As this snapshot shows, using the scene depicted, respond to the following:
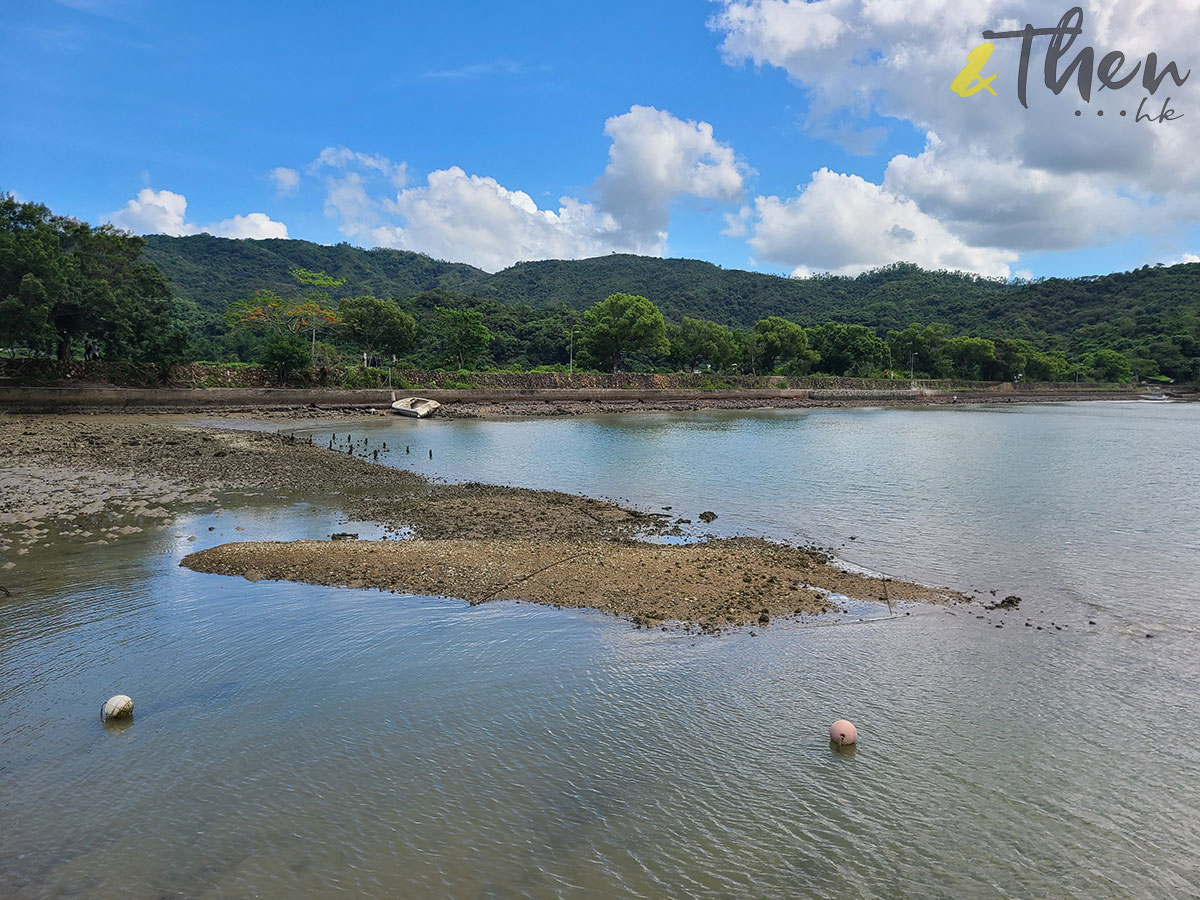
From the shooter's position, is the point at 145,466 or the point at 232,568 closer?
the point at 232,568

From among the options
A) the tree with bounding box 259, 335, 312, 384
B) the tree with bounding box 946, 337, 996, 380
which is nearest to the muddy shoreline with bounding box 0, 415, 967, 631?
the tree with bounding box 259, 335, 312, 384

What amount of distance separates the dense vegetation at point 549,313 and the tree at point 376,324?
0.21 metres

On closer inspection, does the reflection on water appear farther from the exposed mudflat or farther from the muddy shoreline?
the muddy shoreline

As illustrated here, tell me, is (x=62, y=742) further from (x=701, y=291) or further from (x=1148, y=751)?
(x=701, y=291)

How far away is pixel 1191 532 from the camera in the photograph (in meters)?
15.1

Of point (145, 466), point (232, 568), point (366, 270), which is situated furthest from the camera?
point (366, 270)

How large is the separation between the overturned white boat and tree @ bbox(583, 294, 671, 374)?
1288 inches

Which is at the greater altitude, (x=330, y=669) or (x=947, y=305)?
(x=947, y=305)

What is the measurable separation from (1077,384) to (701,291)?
75284 mm

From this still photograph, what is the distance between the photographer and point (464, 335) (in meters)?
75.0

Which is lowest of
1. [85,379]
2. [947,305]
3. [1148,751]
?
[1148,751]

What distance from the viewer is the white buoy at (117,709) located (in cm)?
603

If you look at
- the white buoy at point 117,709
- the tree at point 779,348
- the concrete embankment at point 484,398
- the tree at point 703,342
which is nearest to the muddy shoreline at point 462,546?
the white buoy at point 117,709

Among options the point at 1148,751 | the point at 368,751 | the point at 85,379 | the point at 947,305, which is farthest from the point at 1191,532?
the point at 947,305
